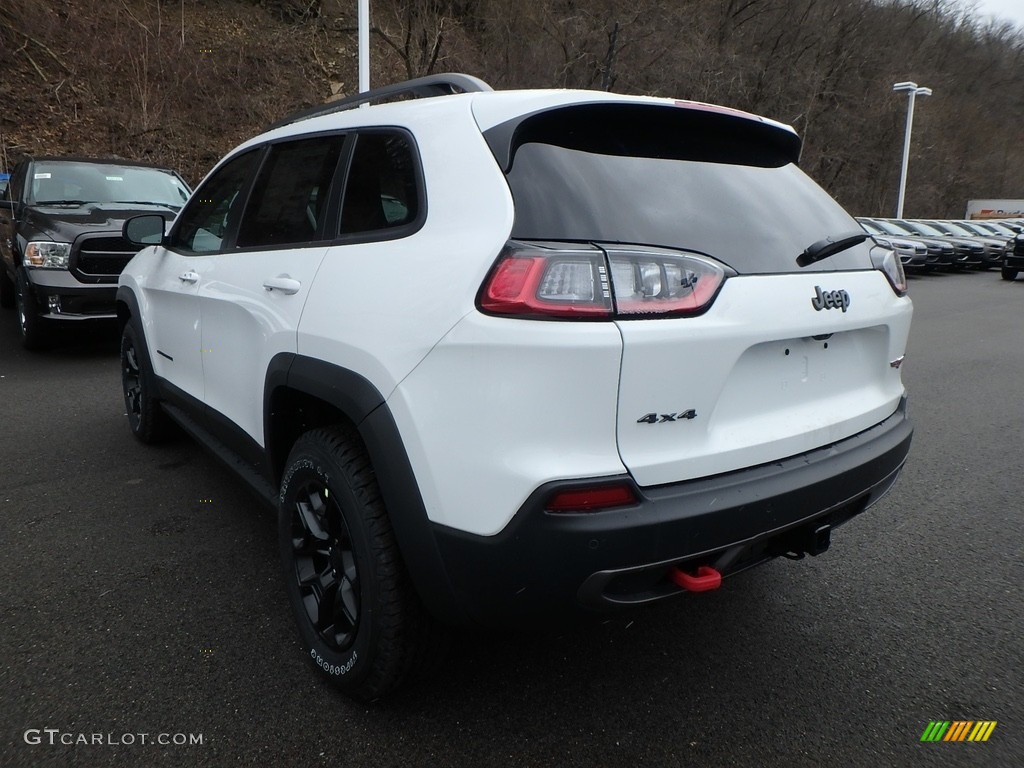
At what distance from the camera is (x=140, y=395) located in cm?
441

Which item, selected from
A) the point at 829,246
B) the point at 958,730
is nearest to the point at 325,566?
the point at 829,246

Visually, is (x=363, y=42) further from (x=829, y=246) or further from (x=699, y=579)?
(x=699, y=579)

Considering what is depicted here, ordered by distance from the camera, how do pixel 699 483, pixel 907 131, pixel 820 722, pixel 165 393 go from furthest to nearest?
pixel 907 131 < pixel 165 393 < pixel 820 722 < pixel 699 483

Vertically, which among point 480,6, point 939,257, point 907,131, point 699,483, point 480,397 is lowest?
point 939,257

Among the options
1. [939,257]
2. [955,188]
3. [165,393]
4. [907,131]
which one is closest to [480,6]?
[939,257]

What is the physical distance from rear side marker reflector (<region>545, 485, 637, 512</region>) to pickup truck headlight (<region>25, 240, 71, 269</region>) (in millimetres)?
6277

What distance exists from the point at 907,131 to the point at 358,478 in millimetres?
36641

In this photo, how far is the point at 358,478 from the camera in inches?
→ 80.4

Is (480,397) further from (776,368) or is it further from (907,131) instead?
(907,131)

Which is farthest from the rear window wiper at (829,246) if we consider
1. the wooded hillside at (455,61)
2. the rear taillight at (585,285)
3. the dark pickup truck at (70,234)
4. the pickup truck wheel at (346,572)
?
the wooded hillside at (455,61)

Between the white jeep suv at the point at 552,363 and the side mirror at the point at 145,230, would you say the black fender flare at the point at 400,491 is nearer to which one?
the white jeep suv at the point at 552,363

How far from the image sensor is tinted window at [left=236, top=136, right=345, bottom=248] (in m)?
2.53

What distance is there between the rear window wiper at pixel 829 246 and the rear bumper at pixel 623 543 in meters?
0.61

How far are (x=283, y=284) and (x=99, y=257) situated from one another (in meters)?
5.06
